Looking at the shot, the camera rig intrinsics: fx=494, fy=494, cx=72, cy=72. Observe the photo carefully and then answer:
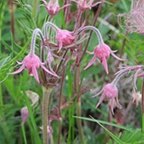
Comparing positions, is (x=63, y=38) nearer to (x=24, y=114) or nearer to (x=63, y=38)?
(x=63, y=38)

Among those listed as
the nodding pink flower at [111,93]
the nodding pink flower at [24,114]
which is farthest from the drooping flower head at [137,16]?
the nodding pink flower at [24,114]

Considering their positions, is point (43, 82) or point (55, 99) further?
point (55, 99)

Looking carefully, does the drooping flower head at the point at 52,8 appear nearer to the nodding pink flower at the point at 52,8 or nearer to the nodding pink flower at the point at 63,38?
the nodding pink flower at the point at 52,8

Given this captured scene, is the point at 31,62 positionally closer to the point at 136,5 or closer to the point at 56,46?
the point at 56,46

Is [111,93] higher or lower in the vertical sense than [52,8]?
lower

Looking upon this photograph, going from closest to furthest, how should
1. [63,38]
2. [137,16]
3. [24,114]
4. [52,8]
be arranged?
1. [63,38]
2. [52,8]
3. [137,16]
4. [24,114]

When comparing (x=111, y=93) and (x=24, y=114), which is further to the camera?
(x=24, y=114)

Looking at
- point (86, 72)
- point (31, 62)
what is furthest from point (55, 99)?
point (31, 62)

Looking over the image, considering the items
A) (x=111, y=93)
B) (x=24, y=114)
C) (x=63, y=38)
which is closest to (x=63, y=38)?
(x=63, y=38)

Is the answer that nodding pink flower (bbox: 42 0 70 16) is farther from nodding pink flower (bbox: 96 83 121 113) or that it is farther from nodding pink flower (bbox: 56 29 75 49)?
nodding pink flower (bbox: 96 83 121 113)

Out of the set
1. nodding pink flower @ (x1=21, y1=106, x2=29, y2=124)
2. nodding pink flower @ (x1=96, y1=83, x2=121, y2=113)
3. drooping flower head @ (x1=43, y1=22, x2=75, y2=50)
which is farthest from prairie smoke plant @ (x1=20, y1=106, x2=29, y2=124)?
drooping flower head @ (x1=43, y1=22, x2=75, y2=50)

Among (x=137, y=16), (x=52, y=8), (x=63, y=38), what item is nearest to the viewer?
(x=63, y=38)
